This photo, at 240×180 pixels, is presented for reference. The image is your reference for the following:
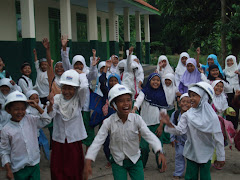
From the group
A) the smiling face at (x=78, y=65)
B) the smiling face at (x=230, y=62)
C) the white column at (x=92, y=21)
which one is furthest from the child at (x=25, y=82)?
the white column at (x=92, y=21)

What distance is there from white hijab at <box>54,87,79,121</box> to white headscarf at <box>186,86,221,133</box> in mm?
1391

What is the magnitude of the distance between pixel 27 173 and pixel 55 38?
10.2 m

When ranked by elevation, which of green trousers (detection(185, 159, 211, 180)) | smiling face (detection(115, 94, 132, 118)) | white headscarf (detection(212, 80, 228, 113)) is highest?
smiling face (detection(115, 94, 132, 118))

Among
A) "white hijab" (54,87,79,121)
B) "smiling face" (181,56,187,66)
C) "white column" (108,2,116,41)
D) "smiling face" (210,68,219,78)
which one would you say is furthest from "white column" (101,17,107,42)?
"white hijab" (54,87,79,121)

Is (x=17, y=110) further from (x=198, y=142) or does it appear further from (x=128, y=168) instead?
(x=198, y=142)

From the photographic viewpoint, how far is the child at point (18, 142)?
357cm

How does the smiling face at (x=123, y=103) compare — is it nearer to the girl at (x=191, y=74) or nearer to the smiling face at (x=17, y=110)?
the smiling face at (x=17, y=110)

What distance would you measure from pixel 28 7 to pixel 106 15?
40.6 feet

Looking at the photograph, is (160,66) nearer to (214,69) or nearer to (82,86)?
(214,69)

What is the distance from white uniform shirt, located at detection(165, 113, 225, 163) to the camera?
3763 mm

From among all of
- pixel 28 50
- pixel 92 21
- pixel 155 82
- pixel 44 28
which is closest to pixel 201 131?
pixel 155 82

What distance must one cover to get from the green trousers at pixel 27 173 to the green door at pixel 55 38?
9.58 m

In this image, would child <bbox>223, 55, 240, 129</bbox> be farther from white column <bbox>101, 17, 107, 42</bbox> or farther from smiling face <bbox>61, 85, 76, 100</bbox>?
white column <bbox>101, 17, 107, 42</bbox>

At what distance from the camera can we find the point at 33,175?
371cm
